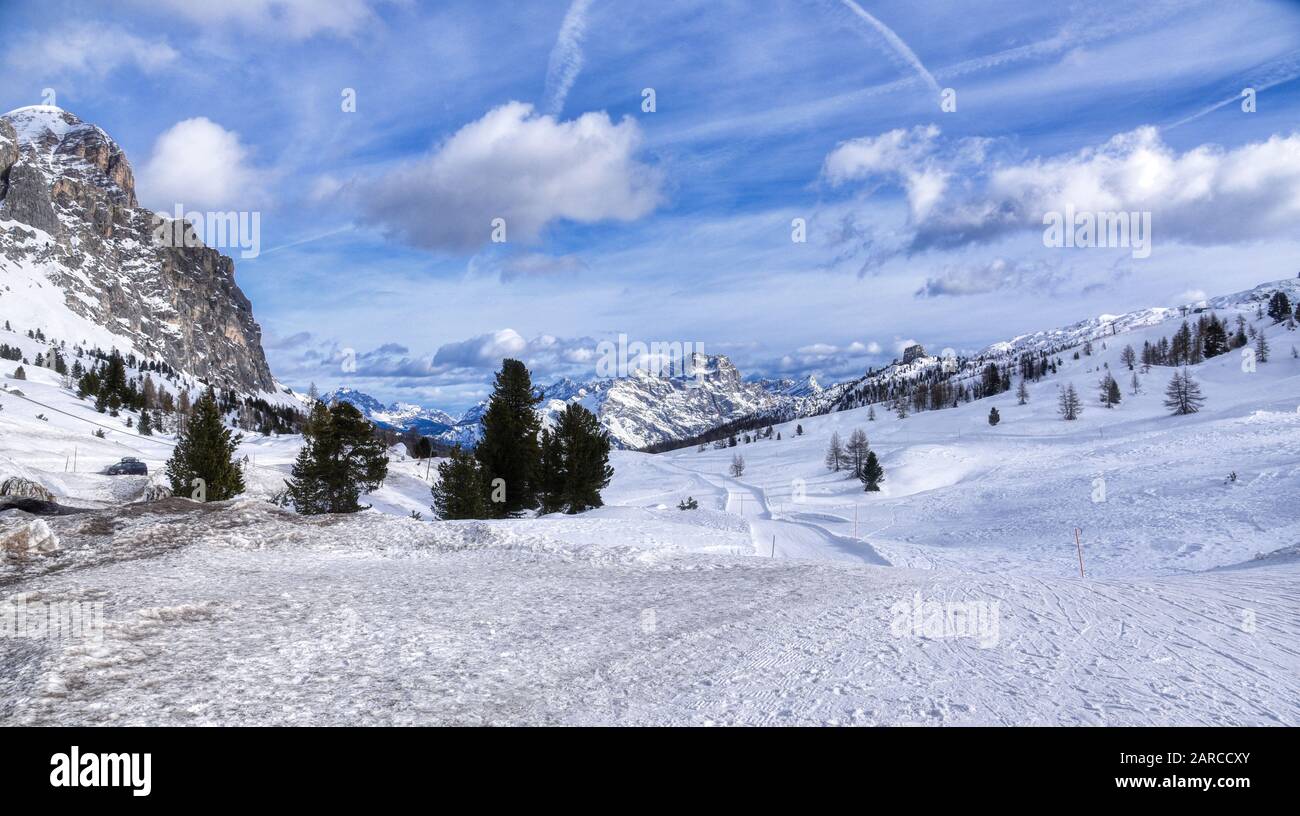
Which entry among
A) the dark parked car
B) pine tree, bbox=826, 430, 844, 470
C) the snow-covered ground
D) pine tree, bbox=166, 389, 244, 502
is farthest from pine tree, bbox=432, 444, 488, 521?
pine tree, bbox=826, 430, 844, 470

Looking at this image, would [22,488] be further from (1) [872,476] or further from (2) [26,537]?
(1) [872,476]

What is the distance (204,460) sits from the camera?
33656 millimetres

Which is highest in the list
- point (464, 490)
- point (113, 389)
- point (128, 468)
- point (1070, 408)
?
point (113, 389)

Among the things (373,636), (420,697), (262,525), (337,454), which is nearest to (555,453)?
(337,454)

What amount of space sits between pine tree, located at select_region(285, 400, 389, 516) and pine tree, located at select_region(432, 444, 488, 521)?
4081 mm

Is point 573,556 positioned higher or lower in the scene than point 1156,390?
lower

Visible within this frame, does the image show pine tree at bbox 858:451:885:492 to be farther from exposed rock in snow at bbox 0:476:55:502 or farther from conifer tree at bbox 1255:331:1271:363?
conifer tree at bbox 1255:331:1271:363

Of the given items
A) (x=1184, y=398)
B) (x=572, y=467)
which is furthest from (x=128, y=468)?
(x=1184, y=398)

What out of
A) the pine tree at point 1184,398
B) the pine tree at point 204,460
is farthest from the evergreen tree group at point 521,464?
the pine tree at point 1184,398

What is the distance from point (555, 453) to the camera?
37594mm

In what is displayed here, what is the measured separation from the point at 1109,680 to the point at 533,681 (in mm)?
6700

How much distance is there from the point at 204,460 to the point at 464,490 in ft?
43.6

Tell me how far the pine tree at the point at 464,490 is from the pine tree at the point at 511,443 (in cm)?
72

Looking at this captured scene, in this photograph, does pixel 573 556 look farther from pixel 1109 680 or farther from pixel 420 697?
pixel 1109 680
